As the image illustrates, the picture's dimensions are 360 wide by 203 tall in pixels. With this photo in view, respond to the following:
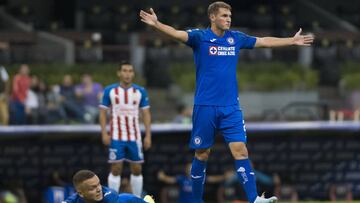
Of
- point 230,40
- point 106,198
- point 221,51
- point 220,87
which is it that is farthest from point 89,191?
point 230,40

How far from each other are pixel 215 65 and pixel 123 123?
361 cm

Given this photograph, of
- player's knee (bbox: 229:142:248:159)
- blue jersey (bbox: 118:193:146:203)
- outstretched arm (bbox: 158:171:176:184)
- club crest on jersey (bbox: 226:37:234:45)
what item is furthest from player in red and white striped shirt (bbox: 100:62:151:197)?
outstretched arm (bbox: 158:171:176:184)

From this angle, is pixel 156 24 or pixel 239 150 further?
pixel 239 150

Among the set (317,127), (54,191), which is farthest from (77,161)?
(317,127)

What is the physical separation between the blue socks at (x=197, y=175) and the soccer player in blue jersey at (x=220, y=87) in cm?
19

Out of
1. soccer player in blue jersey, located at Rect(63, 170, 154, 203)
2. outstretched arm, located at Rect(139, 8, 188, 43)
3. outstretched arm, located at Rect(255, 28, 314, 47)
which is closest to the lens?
soccer player in blue jersey, located at Rect(63, 170, 154, 203)

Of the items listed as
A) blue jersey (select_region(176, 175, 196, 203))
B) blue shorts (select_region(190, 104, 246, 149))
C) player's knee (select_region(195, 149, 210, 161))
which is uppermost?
blue shorts (select_region(190, 104, 246, 149))

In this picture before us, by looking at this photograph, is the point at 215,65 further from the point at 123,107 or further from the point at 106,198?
the point at 123,107

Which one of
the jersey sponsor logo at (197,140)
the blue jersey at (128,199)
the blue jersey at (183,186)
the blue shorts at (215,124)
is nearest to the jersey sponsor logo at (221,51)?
the blue shorts at (215,124)

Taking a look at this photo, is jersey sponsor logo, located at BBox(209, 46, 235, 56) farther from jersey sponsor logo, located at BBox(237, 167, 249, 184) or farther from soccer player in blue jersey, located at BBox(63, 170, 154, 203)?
soccer player in blue jersey, located at BBox(63, 170, 154, 203)

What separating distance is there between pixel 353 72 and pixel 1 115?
11511 mm

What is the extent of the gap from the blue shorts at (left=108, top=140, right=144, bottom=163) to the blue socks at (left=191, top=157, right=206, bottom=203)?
→ 3.05 m

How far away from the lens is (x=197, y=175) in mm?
14547

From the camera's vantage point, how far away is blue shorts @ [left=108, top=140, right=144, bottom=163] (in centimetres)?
1752
